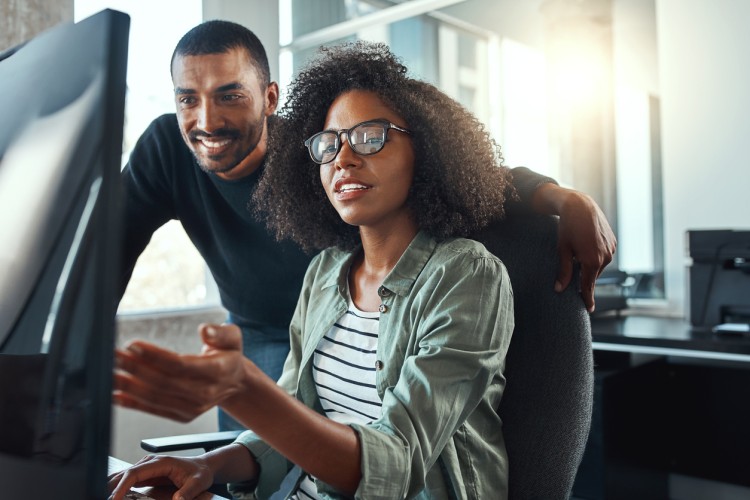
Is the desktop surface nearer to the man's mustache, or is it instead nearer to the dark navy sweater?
the dark navy sweater

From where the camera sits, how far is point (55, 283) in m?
0.44

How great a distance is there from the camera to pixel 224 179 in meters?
1.63

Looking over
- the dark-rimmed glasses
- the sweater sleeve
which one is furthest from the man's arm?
the sweater sleeve

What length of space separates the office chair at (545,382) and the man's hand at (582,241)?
1 centimetres

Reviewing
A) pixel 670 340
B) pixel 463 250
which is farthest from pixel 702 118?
pixel 463 250

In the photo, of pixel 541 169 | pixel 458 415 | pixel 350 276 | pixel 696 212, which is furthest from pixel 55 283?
pixel 541 169

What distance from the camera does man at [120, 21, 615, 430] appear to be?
1.44 meters

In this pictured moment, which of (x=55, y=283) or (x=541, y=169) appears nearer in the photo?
(x=55, y=283)

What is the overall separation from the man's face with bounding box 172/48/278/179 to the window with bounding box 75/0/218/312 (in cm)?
148

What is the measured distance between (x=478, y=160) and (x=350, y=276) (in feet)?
0.97

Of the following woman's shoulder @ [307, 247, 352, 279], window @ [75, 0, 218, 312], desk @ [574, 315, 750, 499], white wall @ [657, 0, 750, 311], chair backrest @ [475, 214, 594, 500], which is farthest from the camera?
window @ [75, 0, 218, 312]

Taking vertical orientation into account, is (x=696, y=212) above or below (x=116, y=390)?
above

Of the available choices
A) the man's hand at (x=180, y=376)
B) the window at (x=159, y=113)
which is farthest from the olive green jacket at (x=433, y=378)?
the window at (x=159, y=113)

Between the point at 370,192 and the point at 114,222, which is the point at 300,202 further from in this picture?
the point at 114,222
